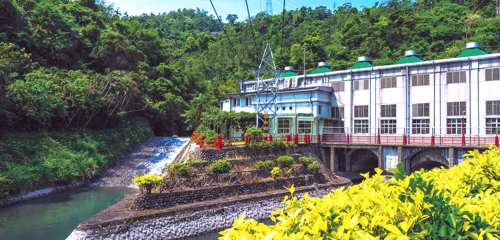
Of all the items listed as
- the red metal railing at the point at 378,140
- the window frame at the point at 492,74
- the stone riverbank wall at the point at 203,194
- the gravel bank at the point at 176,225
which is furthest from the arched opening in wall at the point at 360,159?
the gravel bank at the point at 176,225

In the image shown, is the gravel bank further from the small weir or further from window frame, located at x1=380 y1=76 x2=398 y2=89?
window frame, located at x1=380 y1=76 x2=398 y2=89

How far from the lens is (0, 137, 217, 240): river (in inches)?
596

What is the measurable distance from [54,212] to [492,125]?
2650 cm

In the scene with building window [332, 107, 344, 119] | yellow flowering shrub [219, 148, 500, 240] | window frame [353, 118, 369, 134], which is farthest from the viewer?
building window [332, 107, 344, 119]

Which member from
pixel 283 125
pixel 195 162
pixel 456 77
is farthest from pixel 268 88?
pixel 456 77

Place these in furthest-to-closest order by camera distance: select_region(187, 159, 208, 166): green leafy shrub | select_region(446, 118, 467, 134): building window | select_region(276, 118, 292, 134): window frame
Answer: select_region(276, 118, 292, 134): window frame → select_region(446, 118, 467, 134): building window → select_region(187, 159, 208, 166): green leafy shrub

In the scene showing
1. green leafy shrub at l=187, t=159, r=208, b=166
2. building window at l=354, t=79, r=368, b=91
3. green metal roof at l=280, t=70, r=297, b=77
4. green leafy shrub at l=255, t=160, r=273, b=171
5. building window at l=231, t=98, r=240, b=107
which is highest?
green metal roof at l=280, t=70, r=297, b=77

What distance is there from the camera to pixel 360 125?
104ft

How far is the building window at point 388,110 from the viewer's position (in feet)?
97.8

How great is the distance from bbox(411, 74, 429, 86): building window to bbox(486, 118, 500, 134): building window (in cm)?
491

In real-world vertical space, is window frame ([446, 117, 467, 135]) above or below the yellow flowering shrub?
above

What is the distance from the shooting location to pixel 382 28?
5556 cm

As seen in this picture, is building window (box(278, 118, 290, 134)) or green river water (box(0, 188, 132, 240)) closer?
green river water (box(0, 188, 132, 240))

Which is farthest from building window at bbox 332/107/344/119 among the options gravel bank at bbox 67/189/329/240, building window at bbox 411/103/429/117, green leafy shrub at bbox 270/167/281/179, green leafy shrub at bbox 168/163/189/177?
green leafy shrub at bbox 168/163/189/177
